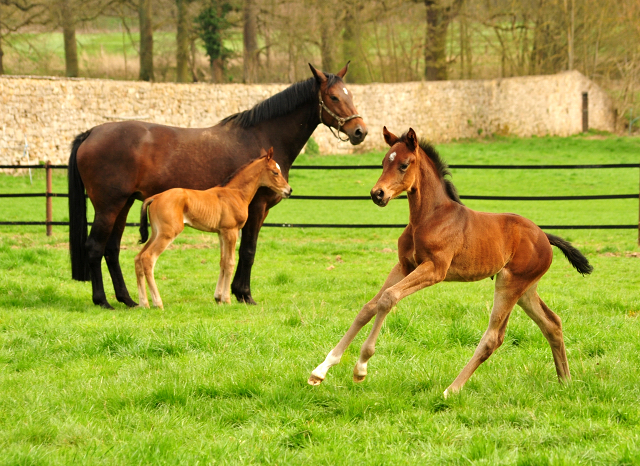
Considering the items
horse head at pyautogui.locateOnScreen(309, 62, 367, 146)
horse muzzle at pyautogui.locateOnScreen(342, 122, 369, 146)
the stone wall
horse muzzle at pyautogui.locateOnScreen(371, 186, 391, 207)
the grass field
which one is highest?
the stone wall

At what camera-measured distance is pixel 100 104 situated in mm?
22188

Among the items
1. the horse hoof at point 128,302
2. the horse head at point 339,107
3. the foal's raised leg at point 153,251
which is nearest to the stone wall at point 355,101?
the horse hoof at point 128,302

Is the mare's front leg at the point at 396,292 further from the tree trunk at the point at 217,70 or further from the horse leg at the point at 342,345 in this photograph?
the tree trunk at the point at 217,70

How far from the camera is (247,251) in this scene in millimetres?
8180

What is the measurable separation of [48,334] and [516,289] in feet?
12.4

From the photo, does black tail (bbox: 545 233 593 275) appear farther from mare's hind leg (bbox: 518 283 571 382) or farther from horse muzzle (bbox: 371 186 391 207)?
horse muzzle (bbox: 371 186 391 207)

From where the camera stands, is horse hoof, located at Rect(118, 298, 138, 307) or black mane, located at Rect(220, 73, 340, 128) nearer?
horse hoof, located at Rect(118, 298, 138, 307)

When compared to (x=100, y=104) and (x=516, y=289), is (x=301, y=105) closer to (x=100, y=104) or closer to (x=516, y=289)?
(x=516, y=289)

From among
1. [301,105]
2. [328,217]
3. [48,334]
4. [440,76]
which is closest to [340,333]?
[48,334]

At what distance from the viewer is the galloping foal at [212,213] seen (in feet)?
24.4

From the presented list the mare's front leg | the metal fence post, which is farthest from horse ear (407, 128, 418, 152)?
the metal fence post

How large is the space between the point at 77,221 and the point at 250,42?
23.6 m

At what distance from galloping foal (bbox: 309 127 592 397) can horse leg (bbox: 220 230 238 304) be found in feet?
11.1

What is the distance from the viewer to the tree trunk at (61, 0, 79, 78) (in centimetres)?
2570
